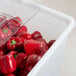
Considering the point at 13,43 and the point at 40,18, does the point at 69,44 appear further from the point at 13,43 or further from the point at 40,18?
the point at 13,43

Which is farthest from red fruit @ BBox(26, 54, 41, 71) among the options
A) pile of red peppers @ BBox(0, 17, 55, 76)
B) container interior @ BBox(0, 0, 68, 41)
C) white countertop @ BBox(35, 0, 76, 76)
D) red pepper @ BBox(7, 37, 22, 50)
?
white countertop @ BBox(35, 0, 76, 76)

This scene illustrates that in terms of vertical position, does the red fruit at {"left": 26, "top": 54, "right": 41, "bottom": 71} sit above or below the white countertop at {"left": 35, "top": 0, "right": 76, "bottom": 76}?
above

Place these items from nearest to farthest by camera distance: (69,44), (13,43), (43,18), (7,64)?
(7,64)
(13,43)
(43,18)
(69,44)

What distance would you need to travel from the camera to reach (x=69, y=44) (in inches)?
45.6

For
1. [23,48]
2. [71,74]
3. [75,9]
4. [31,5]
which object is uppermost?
[31,5]

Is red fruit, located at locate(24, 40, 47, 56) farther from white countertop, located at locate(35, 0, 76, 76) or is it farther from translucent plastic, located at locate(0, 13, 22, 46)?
white countertop, located at locate(35, 0, 76, 76)

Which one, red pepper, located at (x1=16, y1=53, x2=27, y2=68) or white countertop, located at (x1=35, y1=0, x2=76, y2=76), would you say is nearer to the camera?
red pepper, located at (x1=16, y1=53, x2=27, y2=68)

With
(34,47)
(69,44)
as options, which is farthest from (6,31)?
(69,44)

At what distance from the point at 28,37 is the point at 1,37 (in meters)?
0.14

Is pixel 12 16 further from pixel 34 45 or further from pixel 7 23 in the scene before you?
pixel 34 45

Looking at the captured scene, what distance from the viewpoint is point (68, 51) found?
1.12 metres

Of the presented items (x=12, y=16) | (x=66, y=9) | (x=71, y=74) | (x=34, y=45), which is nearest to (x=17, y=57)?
(x=34, y=45)

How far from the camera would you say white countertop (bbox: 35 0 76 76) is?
102 centimetres

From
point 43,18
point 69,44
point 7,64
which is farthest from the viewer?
point 69,44
